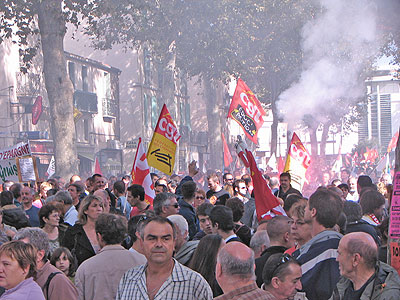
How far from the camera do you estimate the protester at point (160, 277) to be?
422 cm

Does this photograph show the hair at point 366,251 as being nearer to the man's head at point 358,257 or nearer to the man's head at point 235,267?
the man's head at point 358,257

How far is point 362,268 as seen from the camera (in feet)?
14.7

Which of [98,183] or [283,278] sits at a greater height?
[98,183]

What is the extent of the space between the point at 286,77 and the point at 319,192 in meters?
35.7

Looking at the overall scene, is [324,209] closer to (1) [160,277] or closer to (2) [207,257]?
(2) [207,257]

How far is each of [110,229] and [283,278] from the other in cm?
146

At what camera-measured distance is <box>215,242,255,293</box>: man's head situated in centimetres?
397

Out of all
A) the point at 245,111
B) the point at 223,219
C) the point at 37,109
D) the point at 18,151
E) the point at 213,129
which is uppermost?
the point at 37,109

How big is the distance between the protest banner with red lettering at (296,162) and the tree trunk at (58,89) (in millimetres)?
9231

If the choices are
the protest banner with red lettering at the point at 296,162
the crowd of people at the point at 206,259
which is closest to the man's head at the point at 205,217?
the crowd of people at the point at 206,259

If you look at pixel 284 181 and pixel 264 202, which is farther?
pixel 284 181

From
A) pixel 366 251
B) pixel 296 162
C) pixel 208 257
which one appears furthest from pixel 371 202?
pixel 296 162

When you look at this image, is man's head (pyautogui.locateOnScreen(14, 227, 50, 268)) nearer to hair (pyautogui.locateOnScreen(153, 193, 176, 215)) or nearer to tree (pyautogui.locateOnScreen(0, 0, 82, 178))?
hair (pyautogui.locateOnScreen(153, 193, 176, 215))

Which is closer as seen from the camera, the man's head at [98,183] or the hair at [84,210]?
the hair at [84,210]
